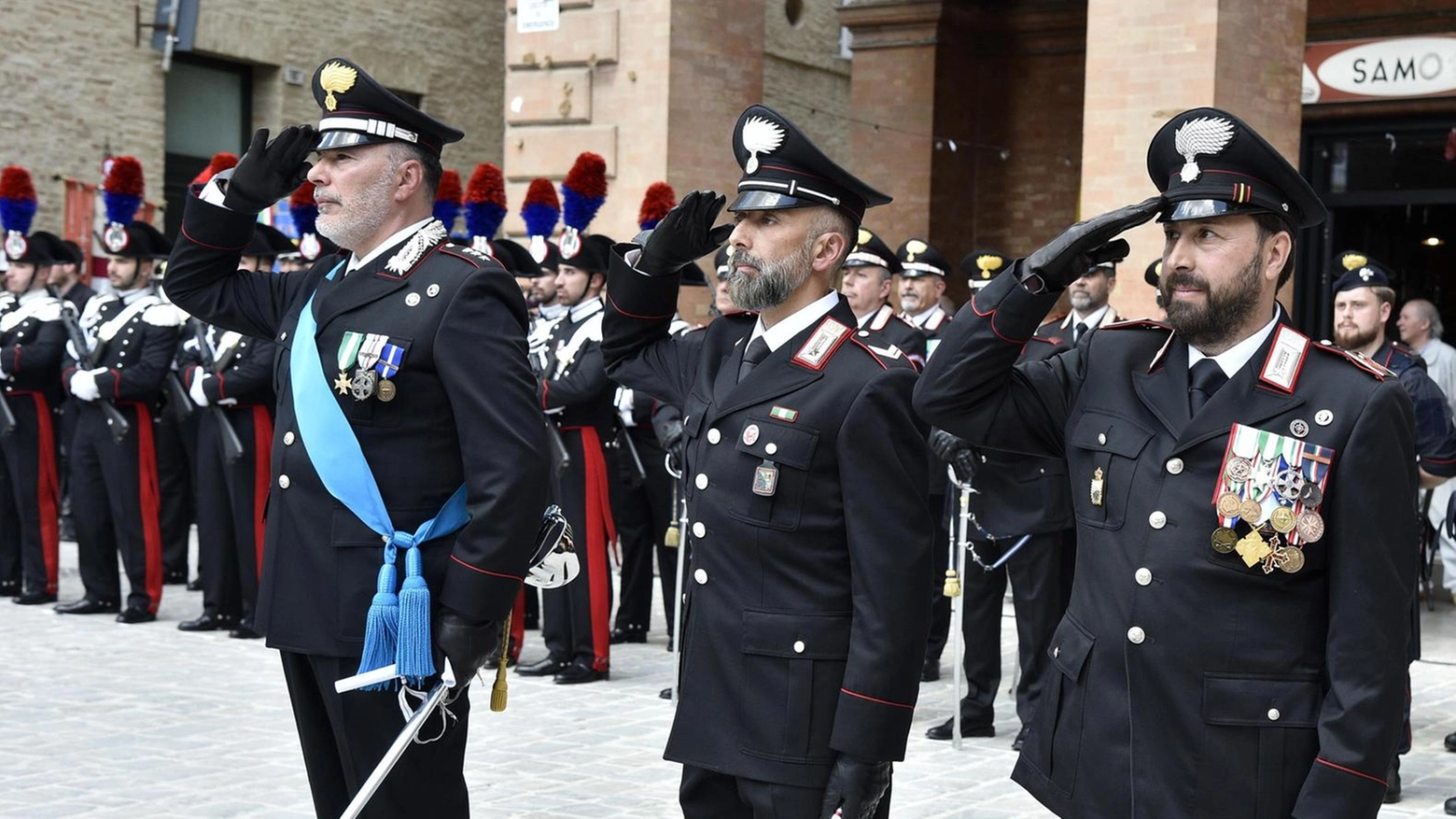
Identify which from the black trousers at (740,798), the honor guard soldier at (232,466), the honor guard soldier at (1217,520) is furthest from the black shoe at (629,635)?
the honor guard soldier at (1217,520)

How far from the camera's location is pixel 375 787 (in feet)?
12.5

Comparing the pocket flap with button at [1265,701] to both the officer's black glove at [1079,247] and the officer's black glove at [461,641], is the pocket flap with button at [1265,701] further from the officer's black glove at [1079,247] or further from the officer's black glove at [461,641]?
the officer's black glove at [461,641]

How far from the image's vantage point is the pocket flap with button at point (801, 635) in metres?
3.76

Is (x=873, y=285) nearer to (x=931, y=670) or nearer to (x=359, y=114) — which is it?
(x=931, y=670)

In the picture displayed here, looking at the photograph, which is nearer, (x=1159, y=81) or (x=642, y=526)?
(x=642, y=526)

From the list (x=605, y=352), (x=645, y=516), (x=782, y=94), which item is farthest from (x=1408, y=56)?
(x=605, y=352)

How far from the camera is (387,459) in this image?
398 cm

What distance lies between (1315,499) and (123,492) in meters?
8.75

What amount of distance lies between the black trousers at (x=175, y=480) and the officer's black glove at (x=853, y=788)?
27.0 feet

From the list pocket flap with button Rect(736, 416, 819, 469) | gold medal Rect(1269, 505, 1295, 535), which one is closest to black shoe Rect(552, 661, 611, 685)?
pocket flap with button Rect(736, 416, 819, 469)

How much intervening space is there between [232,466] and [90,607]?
160 centimetres

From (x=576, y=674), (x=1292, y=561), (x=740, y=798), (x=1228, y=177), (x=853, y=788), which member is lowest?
(x=576, y=674)

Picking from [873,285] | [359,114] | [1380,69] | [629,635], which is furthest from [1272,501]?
[1380,69]

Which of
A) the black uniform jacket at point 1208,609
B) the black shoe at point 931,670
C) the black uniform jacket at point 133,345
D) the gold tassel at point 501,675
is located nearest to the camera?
the black uniform jacket at point 1208,609
